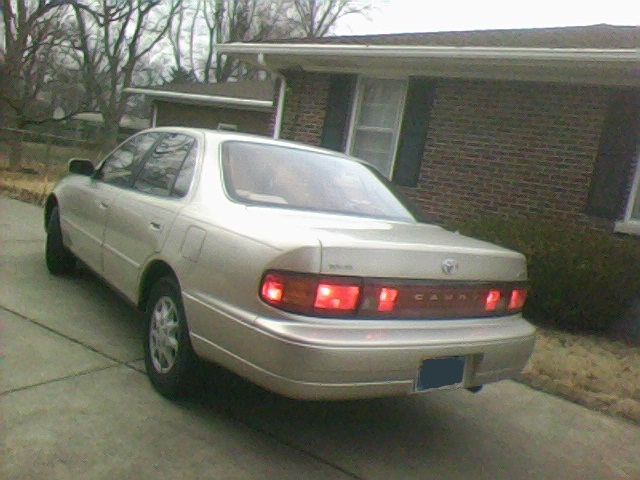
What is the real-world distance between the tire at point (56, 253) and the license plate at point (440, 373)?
3.64 meters

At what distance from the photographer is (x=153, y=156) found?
4230 millimetres

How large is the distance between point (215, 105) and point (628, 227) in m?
13.2

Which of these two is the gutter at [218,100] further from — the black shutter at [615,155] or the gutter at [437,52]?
the black shutter at [615,155]

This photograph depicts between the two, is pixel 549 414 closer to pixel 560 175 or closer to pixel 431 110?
pixel 560 175

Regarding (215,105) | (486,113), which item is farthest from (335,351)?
(215,105)

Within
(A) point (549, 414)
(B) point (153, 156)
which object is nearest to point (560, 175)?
(A) point (549, 414)

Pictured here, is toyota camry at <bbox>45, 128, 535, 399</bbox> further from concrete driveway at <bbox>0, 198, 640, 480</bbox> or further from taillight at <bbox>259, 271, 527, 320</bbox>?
concrete driveway at <bbox>0, 198, 640, 480</bbox>

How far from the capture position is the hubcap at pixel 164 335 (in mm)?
3260

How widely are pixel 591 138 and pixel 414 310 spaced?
5.01 metres

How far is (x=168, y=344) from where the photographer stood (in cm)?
329

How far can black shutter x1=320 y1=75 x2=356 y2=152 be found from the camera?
29.9ft

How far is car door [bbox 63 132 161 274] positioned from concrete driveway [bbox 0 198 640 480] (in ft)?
1.81

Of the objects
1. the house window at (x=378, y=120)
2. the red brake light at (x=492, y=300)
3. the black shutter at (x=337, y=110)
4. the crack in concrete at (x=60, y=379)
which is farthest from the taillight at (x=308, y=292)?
the black shutter at (x=337, y=110)

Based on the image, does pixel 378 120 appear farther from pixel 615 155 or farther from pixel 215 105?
pixel 215 105
